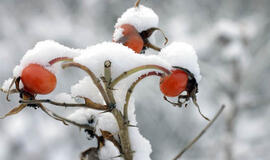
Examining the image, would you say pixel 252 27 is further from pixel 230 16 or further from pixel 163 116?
pixel 163 116

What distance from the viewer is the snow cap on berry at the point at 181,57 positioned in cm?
84

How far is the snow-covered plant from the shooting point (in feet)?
2.49

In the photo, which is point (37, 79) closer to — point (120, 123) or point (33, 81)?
point (33, 81)

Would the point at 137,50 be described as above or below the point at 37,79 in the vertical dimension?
above

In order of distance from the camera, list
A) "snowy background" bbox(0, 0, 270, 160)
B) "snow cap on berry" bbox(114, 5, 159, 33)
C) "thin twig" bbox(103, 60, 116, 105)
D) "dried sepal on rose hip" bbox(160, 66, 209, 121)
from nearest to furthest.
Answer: "thin twig" bbox(103, 60, 116, 105) → "dried sepal on rose hip" bbox(160, 66, 209, 121) → "snow cap on berry" bbox(114, 5, 159, 33) → "snowy background" bbox(0, 0, 270, 160)

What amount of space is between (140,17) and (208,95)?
699 cm

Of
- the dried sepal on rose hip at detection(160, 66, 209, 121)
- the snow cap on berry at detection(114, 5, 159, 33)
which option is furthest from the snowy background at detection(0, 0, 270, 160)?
the dried sepal on rose hip at detection(160, 66, 209, 121)

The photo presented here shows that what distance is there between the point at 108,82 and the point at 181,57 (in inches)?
7.8

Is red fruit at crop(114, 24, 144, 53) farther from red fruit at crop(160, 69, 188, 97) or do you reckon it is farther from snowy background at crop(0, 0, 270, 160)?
snowy background at crop(0, 0, 270, 160)

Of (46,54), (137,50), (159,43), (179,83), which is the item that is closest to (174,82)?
(179,83)

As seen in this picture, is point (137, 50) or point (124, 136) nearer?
point (124, 136)

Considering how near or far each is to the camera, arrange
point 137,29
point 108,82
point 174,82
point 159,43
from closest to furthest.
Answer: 1. point 108,82
2. point 174,82
3. point 137,29
4. point 159,43

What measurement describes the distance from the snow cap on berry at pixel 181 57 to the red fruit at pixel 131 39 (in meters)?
0.09

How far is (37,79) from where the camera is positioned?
2.65ft
